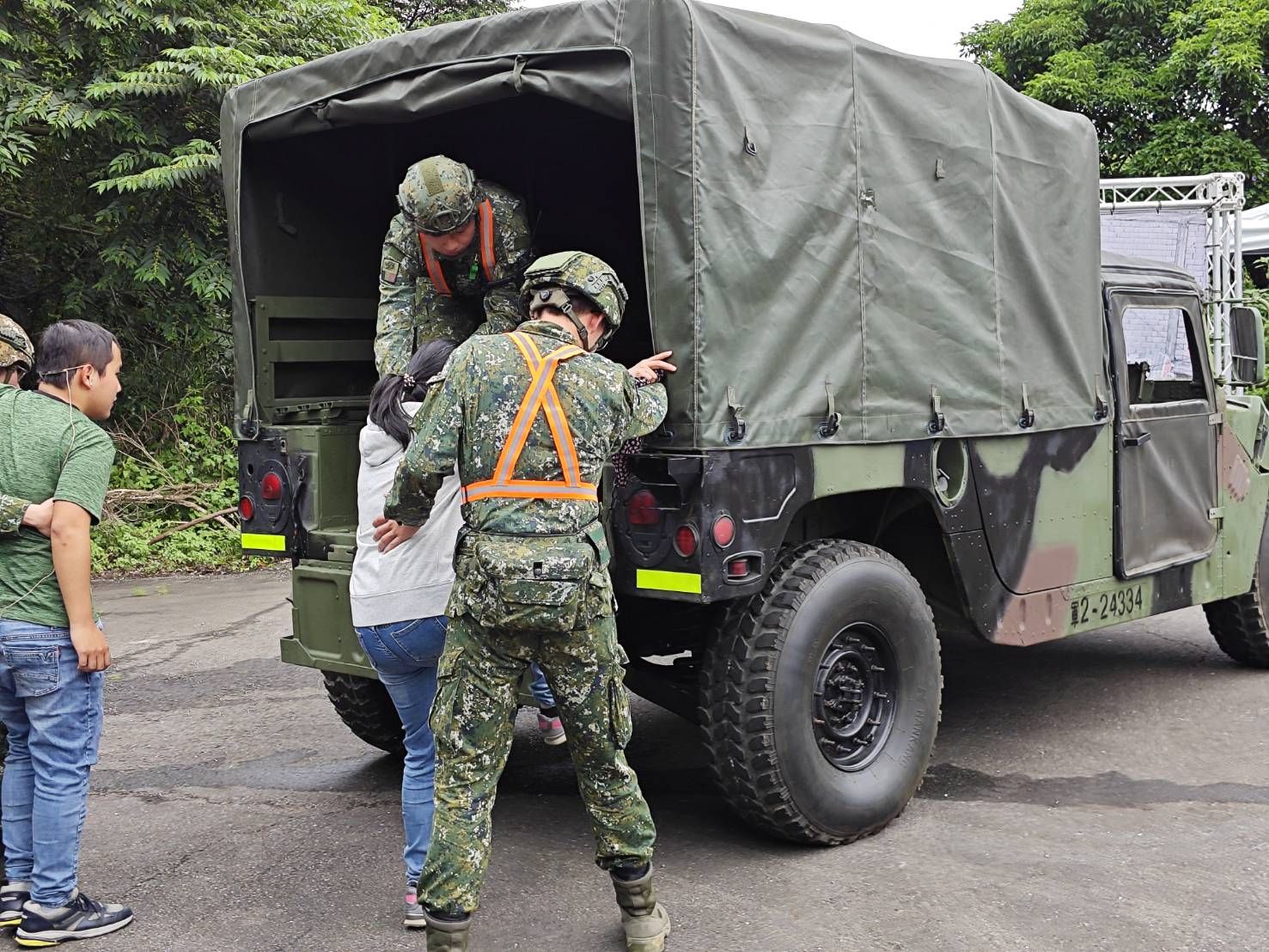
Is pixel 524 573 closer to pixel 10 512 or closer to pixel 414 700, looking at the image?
pixel 414 700

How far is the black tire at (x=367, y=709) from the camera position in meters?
5.01

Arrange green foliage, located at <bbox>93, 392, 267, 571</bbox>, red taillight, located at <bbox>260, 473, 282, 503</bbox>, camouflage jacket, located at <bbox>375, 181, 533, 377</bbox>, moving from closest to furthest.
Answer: camouflage jacket, located at <bbox>375, 181, 533, 377</bbox> < red taillight, located at <bbox>260, 473, 282, 503</bbox> < green foliage, located at <bbox>93, 392, 267, 571</bbox>

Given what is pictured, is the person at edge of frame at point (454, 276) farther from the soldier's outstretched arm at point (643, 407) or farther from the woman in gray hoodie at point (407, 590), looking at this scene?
the soldier's outstretched arm at point (643, 407)

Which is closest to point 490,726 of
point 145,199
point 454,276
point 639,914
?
point 639,914

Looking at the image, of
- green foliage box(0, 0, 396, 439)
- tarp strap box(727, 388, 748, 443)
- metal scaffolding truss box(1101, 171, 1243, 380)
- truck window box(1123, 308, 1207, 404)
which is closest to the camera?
tarp strap box(727, 388, 748, 443)

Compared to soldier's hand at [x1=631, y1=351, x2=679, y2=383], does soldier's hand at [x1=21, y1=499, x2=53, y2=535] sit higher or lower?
lower

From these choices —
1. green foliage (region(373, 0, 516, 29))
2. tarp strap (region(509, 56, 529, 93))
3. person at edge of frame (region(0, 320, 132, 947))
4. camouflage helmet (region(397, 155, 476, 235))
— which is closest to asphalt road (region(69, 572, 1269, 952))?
person at edge of frame (region(0, 320, 132, 947))

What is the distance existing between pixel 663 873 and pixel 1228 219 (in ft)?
24.5

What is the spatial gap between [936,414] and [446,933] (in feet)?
7.71

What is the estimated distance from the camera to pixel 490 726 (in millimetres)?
3266

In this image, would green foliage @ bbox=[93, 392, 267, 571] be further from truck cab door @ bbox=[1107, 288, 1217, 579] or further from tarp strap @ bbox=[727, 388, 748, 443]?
tarp strap @ bbox=[727, 388, 748, 443]

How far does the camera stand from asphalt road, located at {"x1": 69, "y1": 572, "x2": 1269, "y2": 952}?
3617 millimetres

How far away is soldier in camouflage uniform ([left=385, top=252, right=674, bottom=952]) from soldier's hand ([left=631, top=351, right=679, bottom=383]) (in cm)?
31

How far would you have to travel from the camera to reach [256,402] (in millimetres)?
4836
